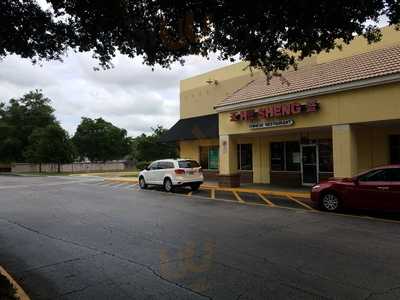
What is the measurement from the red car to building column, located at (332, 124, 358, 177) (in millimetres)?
3139

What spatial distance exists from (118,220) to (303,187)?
11246 millimetres

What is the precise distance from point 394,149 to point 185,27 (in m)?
13.3

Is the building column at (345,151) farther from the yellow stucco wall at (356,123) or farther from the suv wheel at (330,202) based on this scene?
the suv wheel at (330,202)

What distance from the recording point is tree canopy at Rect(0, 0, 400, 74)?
6.93 metres

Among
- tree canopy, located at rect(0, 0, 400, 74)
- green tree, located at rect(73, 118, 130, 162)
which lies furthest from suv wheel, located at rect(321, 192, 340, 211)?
green tree, located at rect(73, 118, 130, 162)

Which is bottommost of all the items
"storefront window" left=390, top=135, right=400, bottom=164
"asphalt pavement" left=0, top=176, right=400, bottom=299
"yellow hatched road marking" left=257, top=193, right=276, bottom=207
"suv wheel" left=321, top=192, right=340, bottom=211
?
"asphalt pavement" left=0, top=176, right=400, bottom=299

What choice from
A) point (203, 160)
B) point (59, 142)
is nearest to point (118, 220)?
point (203, 160)

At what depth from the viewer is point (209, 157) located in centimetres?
2628

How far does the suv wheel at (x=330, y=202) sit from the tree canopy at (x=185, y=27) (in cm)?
502

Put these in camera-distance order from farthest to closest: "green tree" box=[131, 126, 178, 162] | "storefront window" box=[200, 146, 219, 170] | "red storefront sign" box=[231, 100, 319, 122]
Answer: "green tree" box=[131, 126, 178, 162] → "storefront window" box=[200, 146, 219, 170] → "red storefront sign" box=[231, 100, 319, 122]

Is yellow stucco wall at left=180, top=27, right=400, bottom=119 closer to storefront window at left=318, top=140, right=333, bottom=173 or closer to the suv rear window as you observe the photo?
storefront window at left=318, top=140, right=333, bottom=173

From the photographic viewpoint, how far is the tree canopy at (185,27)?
6.93 m

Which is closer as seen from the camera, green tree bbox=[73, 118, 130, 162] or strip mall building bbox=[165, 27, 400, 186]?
strip mall building bbox=[165, 27, 400, 186]

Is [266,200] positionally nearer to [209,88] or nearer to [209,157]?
[209,157]
